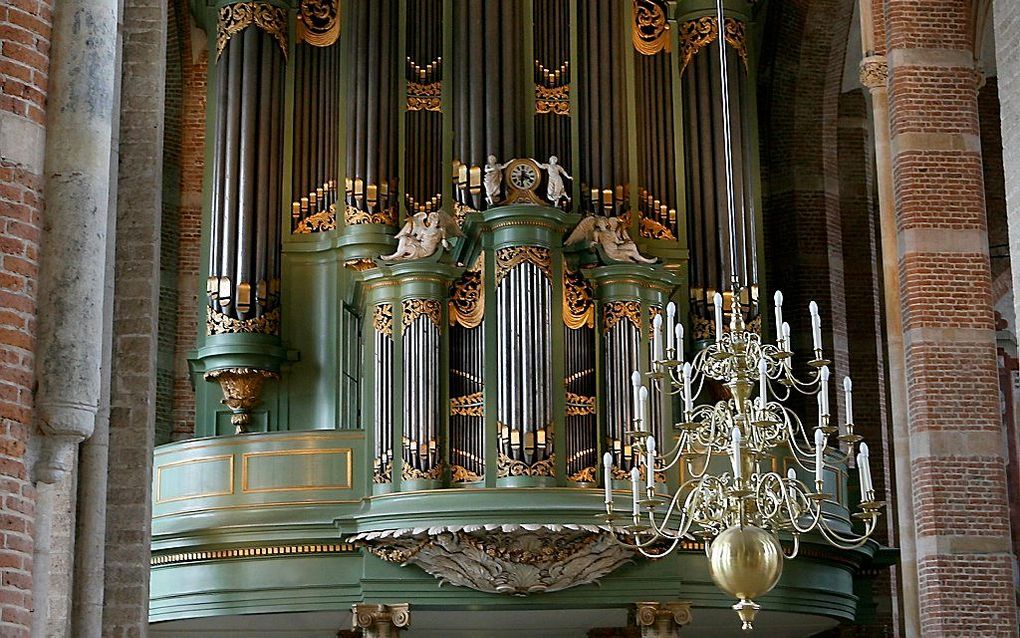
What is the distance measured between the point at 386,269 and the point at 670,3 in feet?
16.3

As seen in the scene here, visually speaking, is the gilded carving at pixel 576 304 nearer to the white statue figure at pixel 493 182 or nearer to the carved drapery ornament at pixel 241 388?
the white statue figure at pixel 493 182

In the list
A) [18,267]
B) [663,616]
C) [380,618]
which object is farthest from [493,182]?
[18,267]

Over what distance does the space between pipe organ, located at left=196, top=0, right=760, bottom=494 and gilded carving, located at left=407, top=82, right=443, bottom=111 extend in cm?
2

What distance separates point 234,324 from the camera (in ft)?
60.9

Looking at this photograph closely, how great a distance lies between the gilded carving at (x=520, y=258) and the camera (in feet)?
57.4

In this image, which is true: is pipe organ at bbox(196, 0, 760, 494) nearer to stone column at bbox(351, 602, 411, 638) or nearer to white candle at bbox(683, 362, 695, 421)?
stone column at bbox(351, 602, 411, 638)

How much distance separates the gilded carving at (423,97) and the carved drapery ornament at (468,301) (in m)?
2.45

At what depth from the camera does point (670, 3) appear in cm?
2005

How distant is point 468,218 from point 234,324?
110 inches

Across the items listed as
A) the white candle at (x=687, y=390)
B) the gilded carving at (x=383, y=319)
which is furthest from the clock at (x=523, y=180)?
the white candle at (x=687, y=390)

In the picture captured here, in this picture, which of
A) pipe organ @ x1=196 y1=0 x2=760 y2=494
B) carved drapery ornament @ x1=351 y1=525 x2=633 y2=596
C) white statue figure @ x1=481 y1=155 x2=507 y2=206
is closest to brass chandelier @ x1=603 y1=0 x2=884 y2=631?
carved drapery ornament @ x1=351 y1=525 x2=633 y2=596

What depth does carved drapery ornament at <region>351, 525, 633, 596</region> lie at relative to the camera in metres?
16.9

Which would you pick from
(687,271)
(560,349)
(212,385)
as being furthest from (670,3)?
(212,385)

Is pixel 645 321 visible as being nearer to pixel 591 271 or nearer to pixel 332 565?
pixel 591 271
